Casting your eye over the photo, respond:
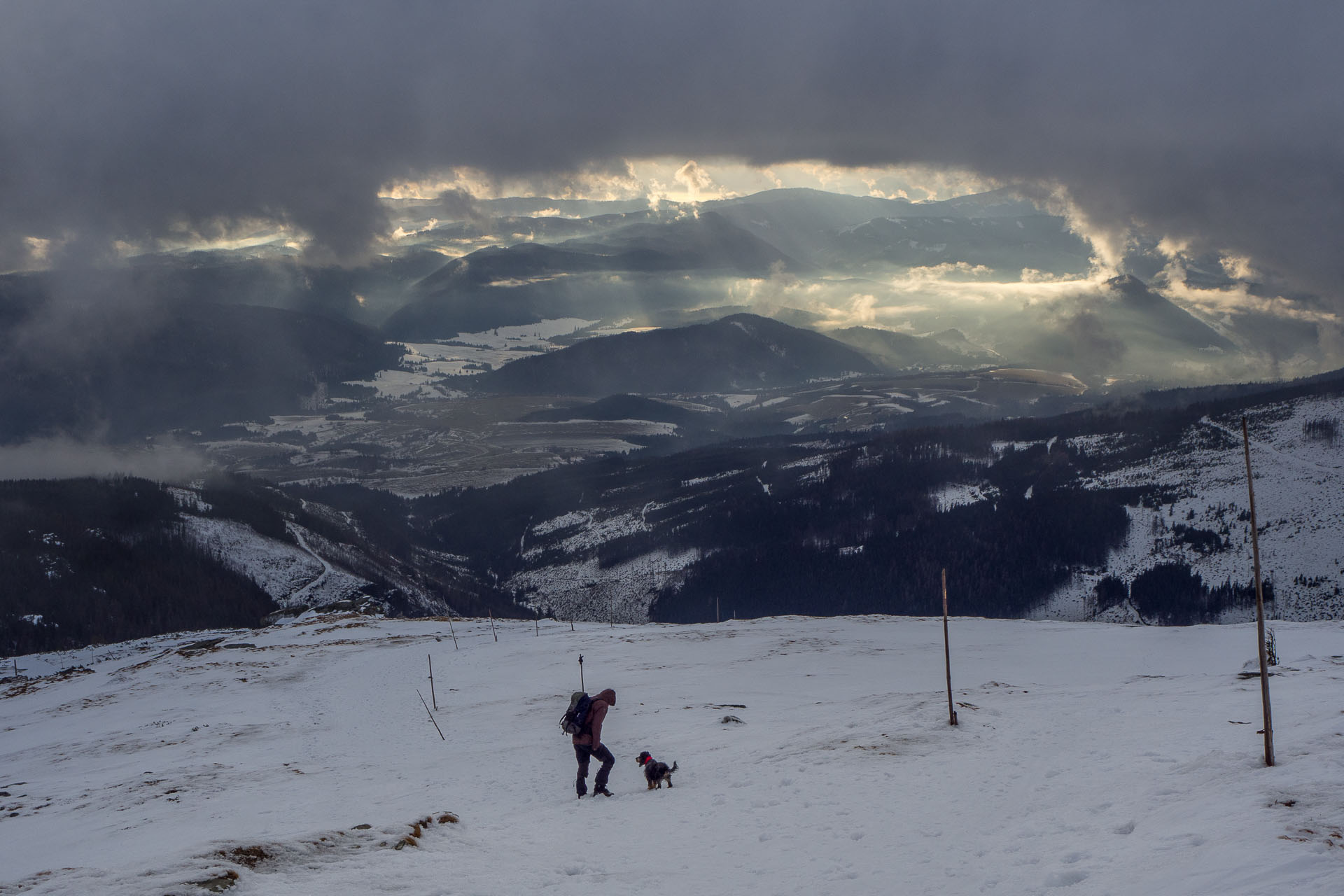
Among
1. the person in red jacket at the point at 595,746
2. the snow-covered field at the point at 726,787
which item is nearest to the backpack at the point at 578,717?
the person in red jacket at the point at 595,746

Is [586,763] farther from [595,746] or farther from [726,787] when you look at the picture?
[726,787]

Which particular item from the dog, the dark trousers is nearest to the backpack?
the dark trousers

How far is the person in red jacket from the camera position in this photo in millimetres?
27578

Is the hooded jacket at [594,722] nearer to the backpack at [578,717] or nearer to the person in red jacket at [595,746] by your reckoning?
the person in red jacket at [595,746]

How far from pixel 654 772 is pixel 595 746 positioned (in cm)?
237

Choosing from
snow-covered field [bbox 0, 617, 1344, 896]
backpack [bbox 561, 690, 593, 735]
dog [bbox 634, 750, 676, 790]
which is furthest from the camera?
dog [bbox 634, 750, 676, 790]

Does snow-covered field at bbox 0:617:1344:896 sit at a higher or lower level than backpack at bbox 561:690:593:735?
lower

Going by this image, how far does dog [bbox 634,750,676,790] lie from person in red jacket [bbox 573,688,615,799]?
4.28 feet

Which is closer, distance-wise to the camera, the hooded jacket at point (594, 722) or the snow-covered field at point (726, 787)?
the snow-covered field at point (726, 787)

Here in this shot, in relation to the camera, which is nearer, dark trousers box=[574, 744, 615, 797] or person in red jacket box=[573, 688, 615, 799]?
person in red jacket box=[573, 688, 615, 799]

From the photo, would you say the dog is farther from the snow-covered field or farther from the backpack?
the backpack

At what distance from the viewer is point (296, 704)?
62.6m

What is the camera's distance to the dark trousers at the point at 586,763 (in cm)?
2800

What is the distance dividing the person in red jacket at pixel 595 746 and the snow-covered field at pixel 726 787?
1.03 m
